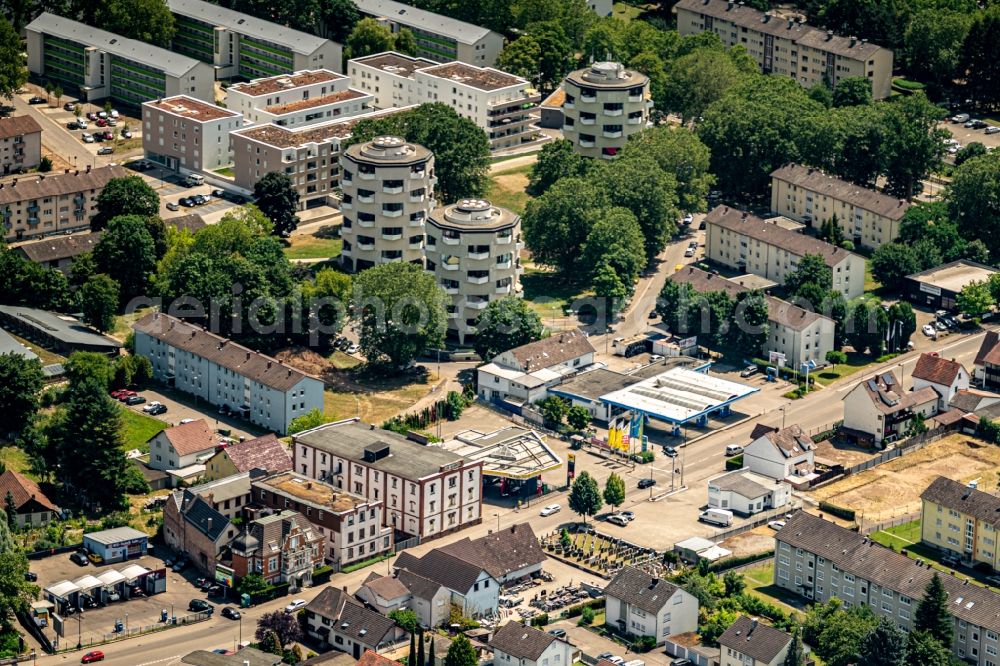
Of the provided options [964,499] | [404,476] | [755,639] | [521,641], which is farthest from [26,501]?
[964,499]

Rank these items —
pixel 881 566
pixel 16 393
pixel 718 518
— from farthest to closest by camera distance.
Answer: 1. pixel 16 393
2. pixel 718 518
3. pixel 881 566

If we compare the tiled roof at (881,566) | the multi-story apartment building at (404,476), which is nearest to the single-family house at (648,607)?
the tiled roof at (881,566)

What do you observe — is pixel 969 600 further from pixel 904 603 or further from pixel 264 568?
pixel 264 568

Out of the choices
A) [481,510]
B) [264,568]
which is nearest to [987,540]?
[481,510]

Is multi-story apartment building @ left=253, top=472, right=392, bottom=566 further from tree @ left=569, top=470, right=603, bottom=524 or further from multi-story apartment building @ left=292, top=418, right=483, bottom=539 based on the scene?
tree @ left=569, top=470, right=603, bottom=524

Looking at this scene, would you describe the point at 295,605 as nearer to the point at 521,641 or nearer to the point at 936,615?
the point at 521,641

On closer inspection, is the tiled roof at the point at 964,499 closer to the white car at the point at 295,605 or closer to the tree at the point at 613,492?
the tree at the point at 613,492
